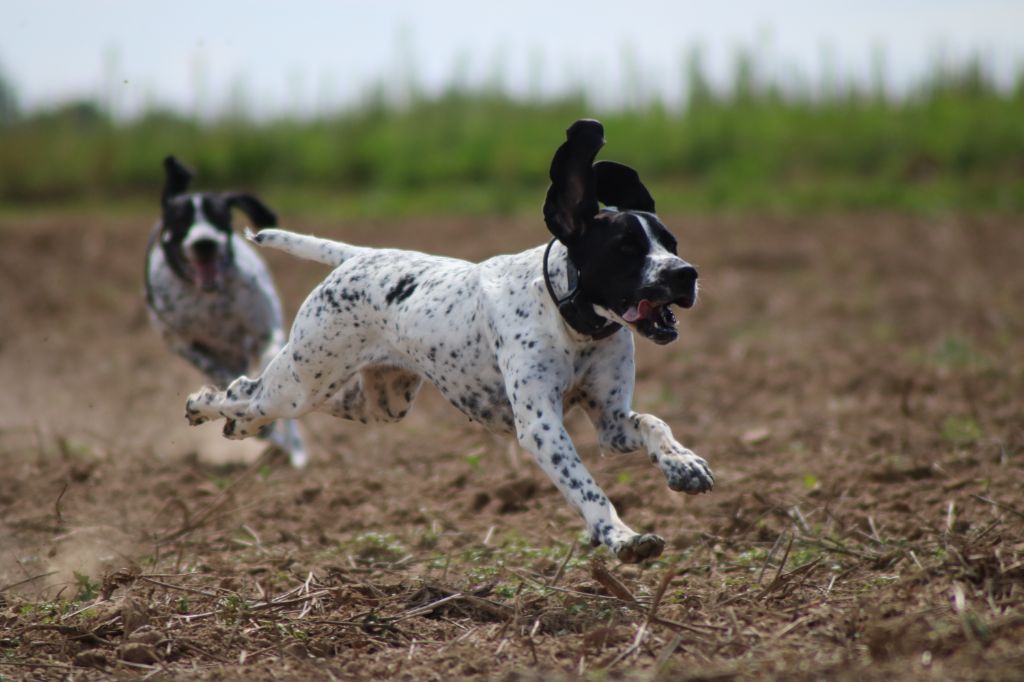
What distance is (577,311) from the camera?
4645mm

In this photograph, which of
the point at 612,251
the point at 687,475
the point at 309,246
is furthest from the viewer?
the point at 309,246

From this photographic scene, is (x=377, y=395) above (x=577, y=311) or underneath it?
underneath

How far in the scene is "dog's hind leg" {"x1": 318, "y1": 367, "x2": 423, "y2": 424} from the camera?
5.69 metres

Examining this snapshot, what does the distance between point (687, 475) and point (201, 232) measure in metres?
4.40

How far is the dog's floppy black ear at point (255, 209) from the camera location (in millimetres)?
7773

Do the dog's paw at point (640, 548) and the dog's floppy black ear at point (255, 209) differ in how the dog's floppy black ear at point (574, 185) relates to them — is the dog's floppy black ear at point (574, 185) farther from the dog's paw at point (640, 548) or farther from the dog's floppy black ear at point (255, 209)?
the dog's floppy black ear at point (255, 209)

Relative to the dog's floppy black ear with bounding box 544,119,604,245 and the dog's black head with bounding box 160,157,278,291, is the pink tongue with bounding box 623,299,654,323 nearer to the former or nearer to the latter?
the dog's floppy black ear with bounding box 544,119,604,245

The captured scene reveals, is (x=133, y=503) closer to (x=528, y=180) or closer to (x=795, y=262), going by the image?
(x=795, y=262)

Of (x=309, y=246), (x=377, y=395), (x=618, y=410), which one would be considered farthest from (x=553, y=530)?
(x=309, y=246)

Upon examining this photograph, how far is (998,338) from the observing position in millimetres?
10734

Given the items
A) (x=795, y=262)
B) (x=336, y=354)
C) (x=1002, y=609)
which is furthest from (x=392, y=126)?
(x=1002, y=609)

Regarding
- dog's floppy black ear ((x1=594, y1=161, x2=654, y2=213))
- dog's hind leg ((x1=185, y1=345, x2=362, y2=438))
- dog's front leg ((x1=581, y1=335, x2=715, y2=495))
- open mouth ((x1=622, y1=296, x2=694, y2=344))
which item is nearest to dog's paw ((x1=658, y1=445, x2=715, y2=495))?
dog's front leg ((x1=581, y1=335, x2=715, y2=495))

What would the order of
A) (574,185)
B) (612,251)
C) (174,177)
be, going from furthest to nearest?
(174,177), (574,185), (612,251)

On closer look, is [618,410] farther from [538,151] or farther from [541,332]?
[538,151]
